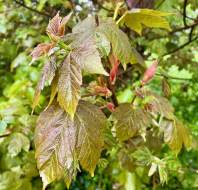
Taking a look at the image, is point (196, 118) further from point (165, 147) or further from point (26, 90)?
point (26, 90)

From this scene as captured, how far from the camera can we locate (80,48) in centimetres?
85

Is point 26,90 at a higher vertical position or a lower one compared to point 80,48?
lower

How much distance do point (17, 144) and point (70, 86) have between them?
1.92 ft

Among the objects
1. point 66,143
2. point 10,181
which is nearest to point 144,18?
point 66,143

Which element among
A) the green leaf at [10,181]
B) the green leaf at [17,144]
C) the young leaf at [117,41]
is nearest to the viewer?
the young leaf at [117,41]

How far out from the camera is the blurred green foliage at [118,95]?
141 cm

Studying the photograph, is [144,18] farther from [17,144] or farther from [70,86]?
[17,144]

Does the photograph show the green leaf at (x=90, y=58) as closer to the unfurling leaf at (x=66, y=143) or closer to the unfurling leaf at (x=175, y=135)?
the unfurling leaf at (x=66, y=143)

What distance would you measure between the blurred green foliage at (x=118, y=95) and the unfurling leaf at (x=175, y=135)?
0.41 ft

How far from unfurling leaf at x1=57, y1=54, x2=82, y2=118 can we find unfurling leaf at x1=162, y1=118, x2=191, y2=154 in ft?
1.11

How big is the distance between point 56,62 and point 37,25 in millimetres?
1512

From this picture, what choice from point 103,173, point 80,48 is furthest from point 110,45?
point 103,173

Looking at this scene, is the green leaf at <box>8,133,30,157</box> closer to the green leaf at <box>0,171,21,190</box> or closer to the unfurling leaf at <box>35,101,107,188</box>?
the green leaf at <box>0,171,21,190</box>

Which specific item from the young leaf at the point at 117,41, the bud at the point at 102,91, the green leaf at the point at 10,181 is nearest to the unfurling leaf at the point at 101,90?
the bud at the point at 102,91
